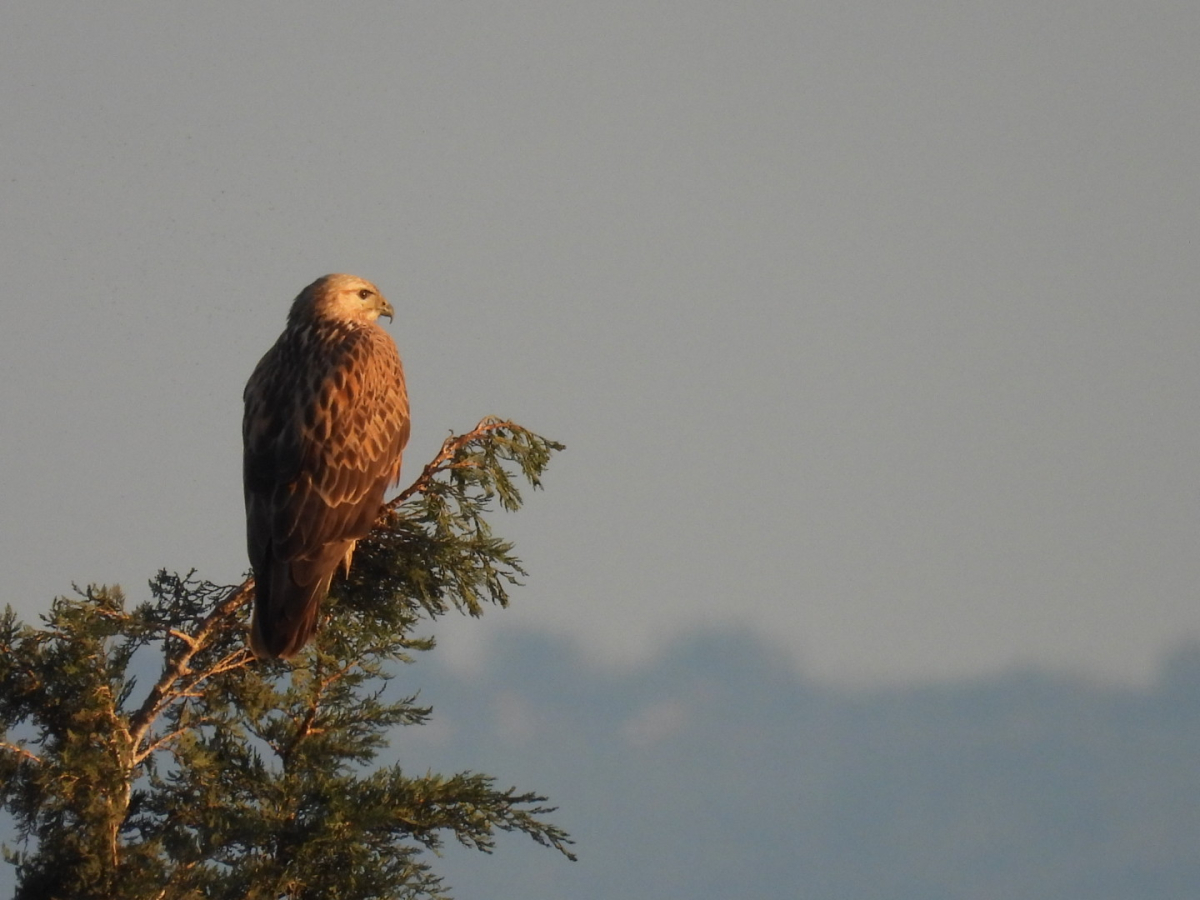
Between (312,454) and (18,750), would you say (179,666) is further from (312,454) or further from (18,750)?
(312,454)

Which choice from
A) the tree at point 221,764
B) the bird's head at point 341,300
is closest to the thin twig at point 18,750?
the tree at point 221,764

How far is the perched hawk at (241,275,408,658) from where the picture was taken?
719 cm

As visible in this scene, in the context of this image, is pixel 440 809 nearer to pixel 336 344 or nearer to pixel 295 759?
pixel 295 759

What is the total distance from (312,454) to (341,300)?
2.08 metres

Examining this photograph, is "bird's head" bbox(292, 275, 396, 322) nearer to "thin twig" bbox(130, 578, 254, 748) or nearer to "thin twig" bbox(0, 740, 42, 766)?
"thin twig" bbox(130, 578, 254, 748)

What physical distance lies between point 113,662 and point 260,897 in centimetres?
126

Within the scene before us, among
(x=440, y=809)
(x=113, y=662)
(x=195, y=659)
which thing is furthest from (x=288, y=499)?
(x=440, y=809)

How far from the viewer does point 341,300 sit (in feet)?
32.4

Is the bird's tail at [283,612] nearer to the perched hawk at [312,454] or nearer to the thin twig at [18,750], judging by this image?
the perched hawk at [312,454]

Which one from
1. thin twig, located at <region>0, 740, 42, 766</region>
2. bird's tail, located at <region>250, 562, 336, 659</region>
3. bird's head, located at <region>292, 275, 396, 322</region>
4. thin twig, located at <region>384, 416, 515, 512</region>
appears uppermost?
bird's head, located at <region>292, 275, 396, 322</region>

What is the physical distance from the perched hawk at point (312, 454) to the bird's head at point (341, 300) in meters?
0.02

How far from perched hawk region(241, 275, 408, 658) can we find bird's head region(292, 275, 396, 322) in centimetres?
2

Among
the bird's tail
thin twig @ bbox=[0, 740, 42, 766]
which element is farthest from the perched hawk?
thin twig @ bbox=[0, 740, 42, 766]

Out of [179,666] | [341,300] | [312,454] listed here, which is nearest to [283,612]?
[179,666]
